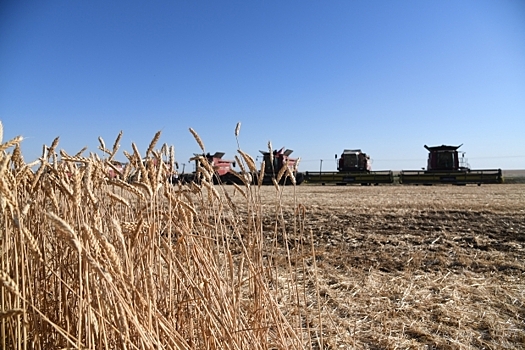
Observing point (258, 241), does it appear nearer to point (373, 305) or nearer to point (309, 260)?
point (373, 305)

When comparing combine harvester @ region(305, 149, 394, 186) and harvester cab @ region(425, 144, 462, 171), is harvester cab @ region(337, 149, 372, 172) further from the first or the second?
harvester cab @ region(425, 144, 462, 171)

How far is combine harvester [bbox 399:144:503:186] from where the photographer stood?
2083 centimetres

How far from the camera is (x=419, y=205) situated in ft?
30.8

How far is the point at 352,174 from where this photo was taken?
2298cm

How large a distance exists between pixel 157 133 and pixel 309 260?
319cm

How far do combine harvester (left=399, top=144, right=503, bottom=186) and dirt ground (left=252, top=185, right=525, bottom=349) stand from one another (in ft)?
51.5

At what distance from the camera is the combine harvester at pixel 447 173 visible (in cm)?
2083

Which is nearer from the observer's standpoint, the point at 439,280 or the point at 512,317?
the point at 512,317

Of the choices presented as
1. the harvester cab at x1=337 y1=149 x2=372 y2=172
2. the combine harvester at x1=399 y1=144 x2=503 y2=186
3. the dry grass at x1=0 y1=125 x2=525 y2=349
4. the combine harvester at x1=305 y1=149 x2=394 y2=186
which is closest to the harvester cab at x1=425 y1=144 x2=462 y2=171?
the combine harvester at x1=399 y1=144 x2=503 y2=186

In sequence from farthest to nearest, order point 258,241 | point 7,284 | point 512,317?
point 512,317 < point 258,241 < point 7,284

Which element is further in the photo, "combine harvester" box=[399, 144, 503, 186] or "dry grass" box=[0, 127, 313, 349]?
"combine harvester" box=[399, 144, 503, 186]

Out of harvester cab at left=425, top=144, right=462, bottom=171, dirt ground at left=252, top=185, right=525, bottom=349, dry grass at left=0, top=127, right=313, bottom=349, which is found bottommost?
dirt ground at left=252, top=185, right=525, bottom=349

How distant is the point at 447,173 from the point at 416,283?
20119 mm

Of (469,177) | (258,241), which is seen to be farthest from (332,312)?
(469,177)
